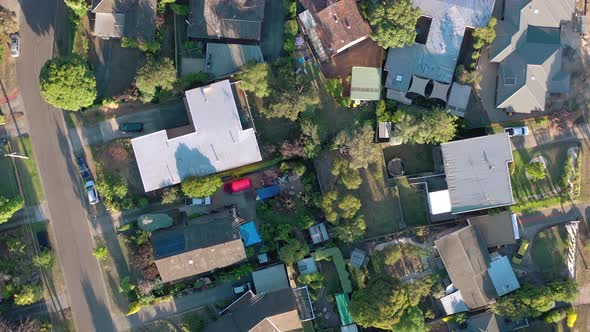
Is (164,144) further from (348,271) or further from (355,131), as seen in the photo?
(348,271)

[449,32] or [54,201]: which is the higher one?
[449,32]

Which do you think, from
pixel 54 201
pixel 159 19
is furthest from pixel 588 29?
pixel 54 201

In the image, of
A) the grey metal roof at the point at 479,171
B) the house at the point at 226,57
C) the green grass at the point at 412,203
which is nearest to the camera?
the grey metal roof at the point at 479,171

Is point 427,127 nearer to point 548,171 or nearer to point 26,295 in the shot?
point 548,171

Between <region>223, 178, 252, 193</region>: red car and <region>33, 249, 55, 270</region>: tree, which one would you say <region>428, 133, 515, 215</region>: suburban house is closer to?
<region>223, 178, 252, 193</region>: red car

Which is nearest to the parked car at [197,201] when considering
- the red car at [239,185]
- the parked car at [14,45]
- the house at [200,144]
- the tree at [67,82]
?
the house at [200,144]

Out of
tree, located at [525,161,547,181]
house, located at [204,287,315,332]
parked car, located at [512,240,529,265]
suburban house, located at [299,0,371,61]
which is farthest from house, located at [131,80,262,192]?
parked car, located at [512,240,529,265]

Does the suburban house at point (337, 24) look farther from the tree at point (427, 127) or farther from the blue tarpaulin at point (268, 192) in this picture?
the blue tarpaulin at point (268, 192)
